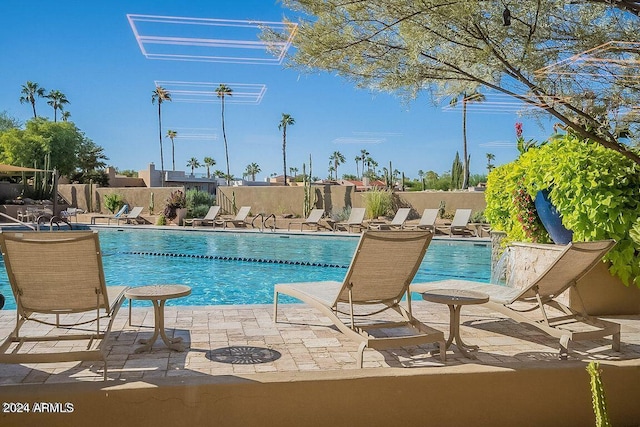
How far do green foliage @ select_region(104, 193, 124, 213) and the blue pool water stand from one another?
787 cm

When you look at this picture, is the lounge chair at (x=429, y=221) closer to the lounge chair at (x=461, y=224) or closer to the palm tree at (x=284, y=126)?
the lounge chair at (x=461, y=224)

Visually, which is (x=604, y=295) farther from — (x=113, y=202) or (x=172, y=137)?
(x=172, y=137)

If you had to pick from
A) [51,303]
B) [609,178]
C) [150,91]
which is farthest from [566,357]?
[150,91]

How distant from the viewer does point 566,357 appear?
3412 mm

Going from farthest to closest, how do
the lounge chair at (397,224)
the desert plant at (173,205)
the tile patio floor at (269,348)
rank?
the desert plant at (173,205) < the lounge chair at (397,224) < the tile patio floor at (269,348)

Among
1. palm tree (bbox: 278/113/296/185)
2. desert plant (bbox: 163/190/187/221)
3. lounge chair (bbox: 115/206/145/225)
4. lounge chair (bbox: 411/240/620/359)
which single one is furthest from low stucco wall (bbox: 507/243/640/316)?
palm tree (bbox: 278/113/296/185)

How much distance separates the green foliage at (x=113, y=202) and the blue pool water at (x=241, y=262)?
25.8 feet

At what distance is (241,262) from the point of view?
1136 centimetres

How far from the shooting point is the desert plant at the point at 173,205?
20.5 m

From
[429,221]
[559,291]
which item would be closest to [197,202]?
[429,221]

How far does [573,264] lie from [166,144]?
2556 inches

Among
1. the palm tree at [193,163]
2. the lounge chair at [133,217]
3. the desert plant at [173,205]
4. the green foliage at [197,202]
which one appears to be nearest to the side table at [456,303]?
the desert plant at [173,205]

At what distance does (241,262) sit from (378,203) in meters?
8.92

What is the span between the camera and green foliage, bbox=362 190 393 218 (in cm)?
1934
